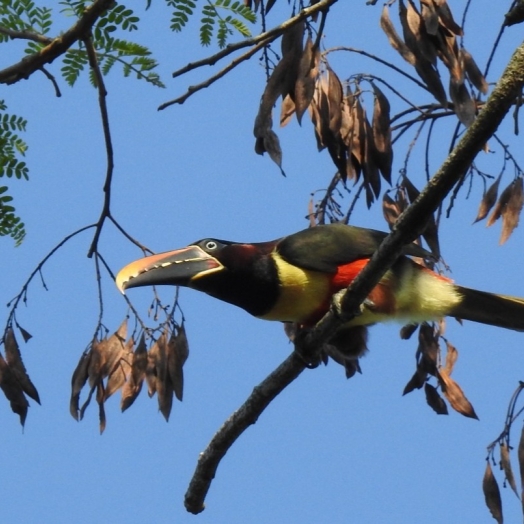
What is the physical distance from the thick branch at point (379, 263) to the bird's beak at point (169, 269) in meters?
0.70

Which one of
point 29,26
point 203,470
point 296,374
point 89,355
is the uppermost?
point 29,26

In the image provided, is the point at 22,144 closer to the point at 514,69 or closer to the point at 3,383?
the point at 3,383

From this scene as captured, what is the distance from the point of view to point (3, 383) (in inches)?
182

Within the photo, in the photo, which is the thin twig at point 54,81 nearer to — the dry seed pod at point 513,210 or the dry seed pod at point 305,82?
the dry seed pod at point 305,82

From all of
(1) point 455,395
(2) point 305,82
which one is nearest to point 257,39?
(2) point 305,82

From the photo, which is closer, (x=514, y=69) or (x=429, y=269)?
(x=514, y=69)

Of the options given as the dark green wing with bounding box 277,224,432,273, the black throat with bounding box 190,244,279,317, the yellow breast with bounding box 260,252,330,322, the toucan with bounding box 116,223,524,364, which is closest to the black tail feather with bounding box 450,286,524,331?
the toucan with bounding box 116,223,524,364

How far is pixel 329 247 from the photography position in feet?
16.9

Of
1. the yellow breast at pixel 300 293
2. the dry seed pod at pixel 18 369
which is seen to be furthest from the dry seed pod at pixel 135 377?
the yellow breast at pixel 300 293

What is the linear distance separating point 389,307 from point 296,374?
0.86 meters

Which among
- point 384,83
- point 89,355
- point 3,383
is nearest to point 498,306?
point 384,83

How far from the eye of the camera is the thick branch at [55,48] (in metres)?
3.77

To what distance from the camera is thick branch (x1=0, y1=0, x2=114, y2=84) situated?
3.77m

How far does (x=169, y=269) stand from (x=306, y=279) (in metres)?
0.69
